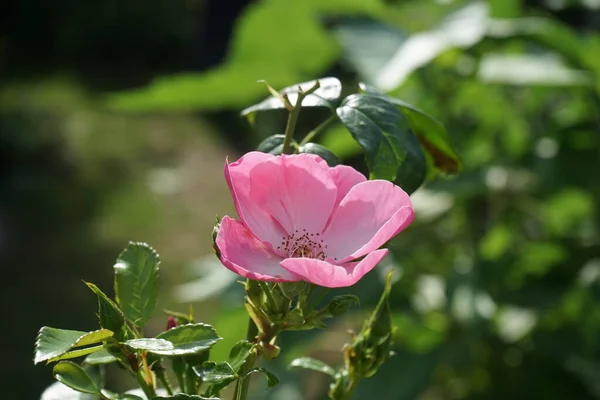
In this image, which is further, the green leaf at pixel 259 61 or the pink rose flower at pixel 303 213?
the green leaf at pixel 259 61

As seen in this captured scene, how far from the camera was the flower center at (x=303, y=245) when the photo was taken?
36 cm

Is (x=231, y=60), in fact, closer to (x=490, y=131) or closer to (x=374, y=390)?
(x=490, y=131)

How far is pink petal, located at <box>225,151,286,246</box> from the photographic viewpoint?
1.11ft

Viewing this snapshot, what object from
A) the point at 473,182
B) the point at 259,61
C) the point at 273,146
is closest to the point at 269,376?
the point at 273,146

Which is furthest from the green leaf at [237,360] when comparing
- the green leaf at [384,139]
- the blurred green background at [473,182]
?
the blurred green background at [473,182]

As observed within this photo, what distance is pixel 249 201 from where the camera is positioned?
1.16 ft

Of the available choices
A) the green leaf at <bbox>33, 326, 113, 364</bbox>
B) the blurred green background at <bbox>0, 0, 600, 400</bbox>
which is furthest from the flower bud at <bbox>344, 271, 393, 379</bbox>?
the blurred green background at <bbox>0, 0, 600, 400</bbox>

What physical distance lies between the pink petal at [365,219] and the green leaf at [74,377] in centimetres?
11

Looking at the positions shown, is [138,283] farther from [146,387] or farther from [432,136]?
[432,136]

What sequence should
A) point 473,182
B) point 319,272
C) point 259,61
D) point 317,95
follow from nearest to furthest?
point 319,272
point 317,95
point 473,182
point 259,61

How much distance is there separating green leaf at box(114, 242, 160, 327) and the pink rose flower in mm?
51

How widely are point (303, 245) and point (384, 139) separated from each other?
6 centimetres

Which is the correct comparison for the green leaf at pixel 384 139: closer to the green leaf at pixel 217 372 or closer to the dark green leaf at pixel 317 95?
the dark green leaf at pixel 317 95

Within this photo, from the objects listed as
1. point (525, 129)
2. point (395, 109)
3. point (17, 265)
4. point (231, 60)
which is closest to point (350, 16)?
point (231, 60)
